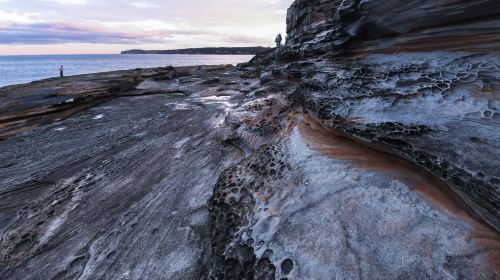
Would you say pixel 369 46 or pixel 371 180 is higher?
pixel 369 46

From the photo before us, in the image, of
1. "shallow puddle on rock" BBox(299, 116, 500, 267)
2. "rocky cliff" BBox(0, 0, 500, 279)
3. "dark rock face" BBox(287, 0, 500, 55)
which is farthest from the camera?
"dark rock face" BBox(287, 0, 500, 55)

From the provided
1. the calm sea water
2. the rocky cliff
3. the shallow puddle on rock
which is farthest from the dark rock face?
the calm sea water

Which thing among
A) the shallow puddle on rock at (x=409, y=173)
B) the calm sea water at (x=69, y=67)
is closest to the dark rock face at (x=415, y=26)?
the shallow puddle on rock at (x=409, y=173)

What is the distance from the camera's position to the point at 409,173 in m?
3.95

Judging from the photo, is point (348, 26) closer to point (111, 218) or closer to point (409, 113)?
Result: point (409, 113)

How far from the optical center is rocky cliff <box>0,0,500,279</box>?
10.4 feet

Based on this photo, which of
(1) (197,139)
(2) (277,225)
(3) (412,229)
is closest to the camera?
(3) (412,229)

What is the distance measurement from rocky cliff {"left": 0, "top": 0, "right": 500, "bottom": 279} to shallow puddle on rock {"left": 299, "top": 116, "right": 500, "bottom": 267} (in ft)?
0.06

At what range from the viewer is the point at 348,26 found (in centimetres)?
892

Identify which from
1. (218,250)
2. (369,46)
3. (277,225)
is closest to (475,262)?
(277,225)

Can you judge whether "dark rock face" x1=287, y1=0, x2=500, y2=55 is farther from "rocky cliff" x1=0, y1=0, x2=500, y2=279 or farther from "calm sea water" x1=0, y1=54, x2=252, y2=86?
"calm sea water" x1=0, y1=54, x2=252, y2=86

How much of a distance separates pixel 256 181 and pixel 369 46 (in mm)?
5477

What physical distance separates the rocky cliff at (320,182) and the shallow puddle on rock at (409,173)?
0.06 feet

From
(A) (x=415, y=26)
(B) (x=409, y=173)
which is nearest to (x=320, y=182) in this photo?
(B) (x=409, y=173)
